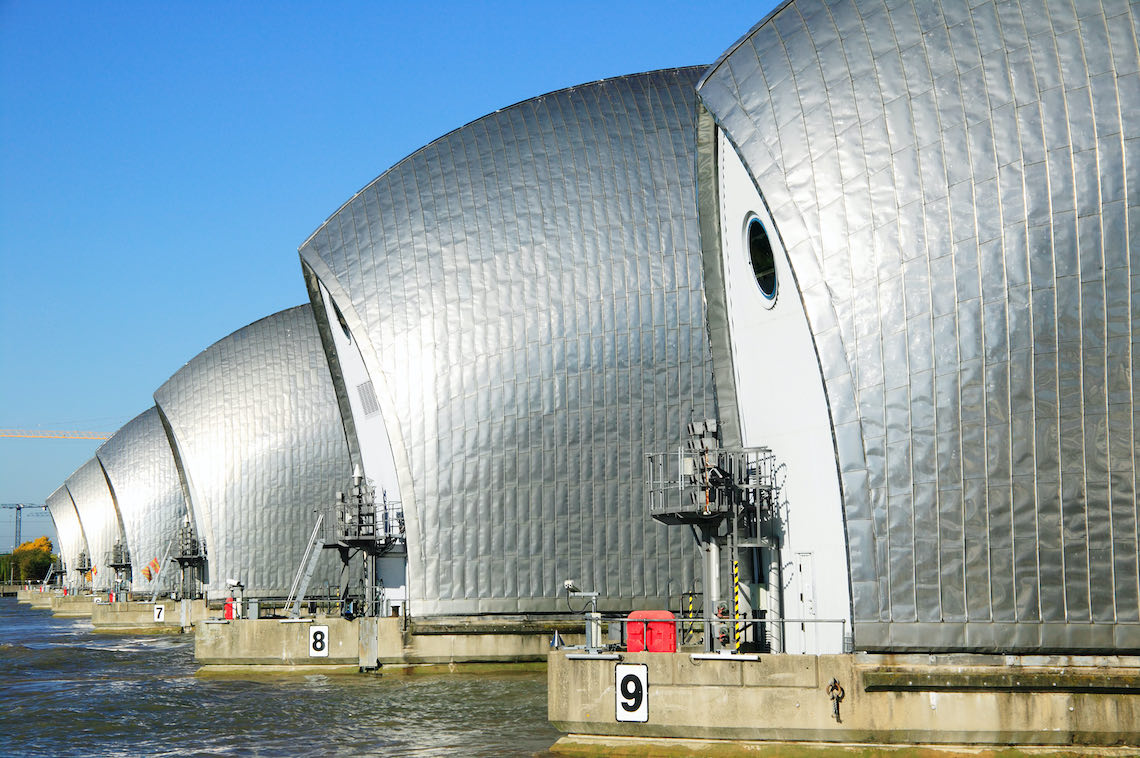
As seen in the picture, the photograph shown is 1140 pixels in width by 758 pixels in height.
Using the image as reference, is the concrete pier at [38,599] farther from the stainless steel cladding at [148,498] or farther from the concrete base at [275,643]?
Answer: the concrete base at [275,643]

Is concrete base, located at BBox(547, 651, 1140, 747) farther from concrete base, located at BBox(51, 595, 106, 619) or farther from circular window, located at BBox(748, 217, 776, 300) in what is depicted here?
concrete base, located at BBox(51, 595, 106, 619)

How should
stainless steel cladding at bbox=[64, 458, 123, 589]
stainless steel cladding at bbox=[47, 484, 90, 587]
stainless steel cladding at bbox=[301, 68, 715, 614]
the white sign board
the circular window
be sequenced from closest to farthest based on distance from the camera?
the circular window
stainless steel cladding at bbox=[301, 68, 715, 614]
the white sign board
stainless steel cladding at bbox=[64, 458, 123, 589]
stainless steel cladding at bbox=[47, 484, 90, 587]

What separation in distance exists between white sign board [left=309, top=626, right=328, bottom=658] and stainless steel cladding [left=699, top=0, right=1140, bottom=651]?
24064 mm

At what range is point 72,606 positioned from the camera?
104 metres

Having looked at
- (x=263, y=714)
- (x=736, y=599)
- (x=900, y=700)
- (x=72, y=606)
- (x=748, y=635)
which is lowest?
(x=263, y=714)

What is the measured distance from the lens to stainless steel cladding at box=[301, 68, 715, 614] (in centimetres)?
4094

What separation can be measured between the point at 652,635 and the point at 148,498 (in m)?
66.8

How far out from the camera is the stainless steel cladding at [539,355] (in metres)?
40.9

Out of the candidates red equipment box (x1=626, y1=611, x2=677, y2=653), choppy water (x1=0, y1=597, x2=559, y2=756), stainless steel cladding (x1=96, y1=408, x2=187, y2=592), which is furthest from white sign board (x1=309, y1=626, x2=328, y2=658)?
stainless steel cladding (x1=96, y1=408, x2=187, y2=592)

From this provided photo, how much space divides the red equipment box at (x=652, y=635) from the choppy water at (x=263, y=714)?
301 cm

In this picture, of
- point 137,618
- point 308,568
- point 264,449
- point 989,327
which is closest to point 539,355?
point 308,568

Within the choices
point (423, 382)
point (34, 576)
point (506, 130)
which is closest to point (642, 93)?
point (506, 130)

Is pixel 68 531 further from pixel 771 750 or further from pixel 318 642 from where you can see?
pixel 771 750

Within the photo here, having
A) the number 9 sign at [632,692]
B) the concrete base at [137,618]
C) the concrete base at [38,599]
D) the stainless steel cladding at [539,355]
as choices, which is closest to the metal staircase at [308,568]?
the stainless steel cladding at [539,355]
